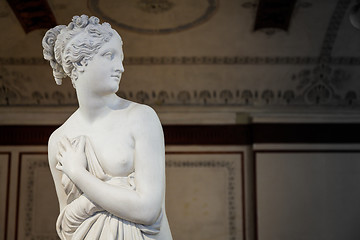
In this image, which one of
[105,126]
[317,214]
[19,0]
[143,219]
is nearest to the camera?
[143,219]

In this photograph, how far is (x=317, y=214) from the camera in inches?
312

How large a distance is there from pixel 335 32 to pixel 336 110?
1.10m

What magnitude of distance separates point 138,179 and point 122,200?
0.41 ft

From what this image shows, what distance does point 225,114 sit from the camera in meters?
8.27

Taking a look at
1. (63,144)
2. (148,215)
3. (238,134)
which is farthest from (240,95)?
(148,215)

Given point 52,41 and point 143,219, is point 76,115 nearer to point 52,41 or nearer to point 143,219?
point 52,41

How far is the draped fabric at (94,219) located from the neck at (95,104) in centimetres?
15

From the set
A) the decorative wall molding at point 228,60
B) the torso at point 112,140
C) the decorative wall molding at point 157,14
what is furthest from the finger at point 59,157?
the decorative wall molding at point 228,60

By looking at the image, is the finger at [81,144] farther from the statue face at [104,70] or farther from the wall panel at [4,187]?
the wall panel at [4,187]

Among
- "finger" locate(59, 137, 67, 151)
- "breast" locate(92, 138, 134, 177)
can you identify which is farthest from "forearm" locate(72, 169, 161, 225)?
"finger" locate(59, 137, 67, 151)

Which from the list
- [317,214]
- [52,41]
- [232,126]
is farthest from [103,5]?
[52,41]

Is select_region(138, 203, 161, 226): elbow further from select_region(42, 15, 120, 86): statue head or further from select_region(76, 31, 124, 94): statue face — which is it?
select_region(42, 15, 120, 86): statue head

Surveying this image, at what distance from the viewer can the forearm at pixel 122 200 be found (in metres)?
2.53

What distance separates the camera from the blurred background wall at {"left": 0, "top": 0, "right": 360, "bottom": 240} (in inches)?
306
